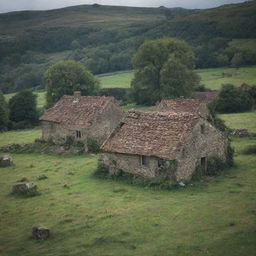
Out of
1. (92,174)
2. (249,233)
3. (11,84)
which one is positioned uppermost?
(249,233)

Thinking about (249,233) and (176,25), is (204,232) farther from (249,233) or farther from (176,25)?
(176,25)

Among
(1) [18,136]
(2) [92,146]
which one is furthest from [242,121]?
(1) [18,136]

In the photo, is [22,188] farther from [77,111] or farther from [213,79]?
[213,79]

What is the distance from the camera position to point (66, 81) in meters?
74.8

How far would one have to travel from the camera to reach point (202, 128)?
105 ft

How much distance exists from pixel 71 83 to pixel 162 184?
48.4 metres

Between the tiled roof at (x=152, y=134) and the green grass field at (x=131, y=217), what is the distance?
2.79m

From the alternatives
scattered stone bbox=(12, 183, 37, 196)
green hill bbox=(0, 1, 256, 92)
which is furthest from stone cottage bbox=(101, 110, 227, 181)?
green hill bbox=(0, 1, 256, 92)

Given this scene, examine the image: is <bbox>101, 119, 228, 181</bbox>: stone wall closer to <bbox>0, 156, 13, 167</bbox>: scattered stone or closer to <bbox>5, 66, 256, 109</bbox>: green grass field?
<bbox>0, 156, 13, 167</bbox>: scattered stone

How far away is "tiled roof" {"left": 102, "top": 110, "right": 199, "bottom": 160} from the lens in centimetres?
3042

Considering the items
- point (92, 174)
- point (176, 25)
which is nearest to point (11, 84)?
point (176, 25)

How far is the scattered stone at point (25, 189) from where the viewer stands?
30.0 m

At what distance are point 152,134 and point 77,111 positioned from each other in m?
17.3

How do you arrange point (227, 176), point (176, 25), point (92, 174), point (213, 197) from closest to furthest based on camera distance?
point (213, 197) → point (227, 176) → point (92, 174) → point (176, 25)
